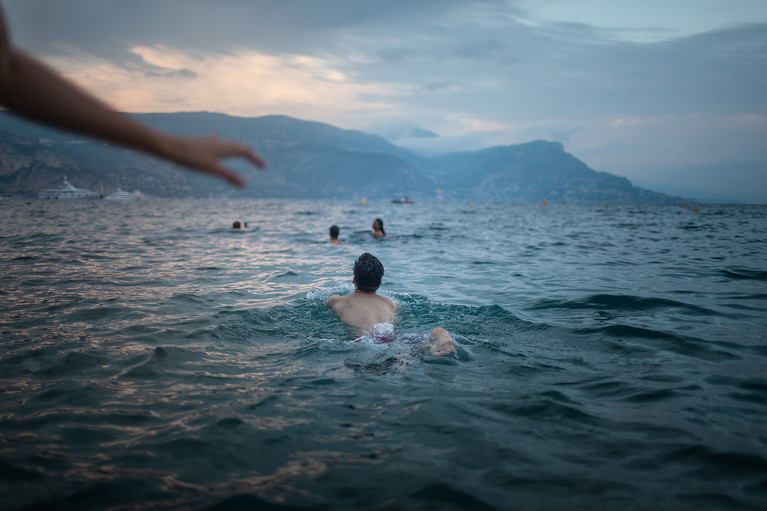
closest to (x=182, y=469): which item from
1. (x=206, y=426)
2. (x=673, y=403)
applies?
(x=206, y=426)

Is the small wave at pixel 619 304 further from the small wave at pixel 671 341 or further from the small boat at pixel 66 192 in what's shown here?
the small boat at pixel 66 192

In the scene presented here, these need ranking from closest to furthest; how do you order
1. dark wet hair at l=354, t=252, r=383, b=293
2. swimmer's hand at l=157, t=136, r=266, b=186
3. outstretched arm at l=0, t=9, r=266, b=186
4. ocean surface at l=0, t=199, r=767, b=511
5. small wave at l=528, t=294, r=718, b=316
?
outstretched arm at l=0, t=9, r=266, b=186 → swimmer's hand at l=157, t=136, r=266, b=186 → ocean surface at l=0, t=199, r=767, b=511 → dark wet hair at l=354, t=252, r=383, b=293 → small wave at l=528, t=294, r=718, b=316

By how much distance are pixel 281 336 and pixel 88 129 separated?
15.5ft

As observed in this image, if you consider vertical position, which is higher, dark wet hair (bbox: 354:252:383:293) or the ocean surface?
dark wet hair (bbox: 354:252:383:293)

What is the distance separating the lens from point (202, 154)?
1.97 metres

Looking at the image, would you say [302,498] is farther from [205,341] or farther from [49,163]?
[49,163]

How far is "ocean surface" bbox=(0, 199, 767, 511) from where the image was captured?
2689 mm

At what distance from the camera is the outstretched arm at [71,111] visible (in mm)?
1620

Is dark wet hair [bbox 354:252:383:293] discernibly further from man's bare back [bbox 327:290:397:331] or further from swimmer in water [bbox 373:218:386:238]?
swimmer in water [bbox 373:218:386:238]

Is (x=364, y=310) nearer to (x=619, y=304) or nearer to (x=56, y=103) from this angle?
(x=56, y=103)

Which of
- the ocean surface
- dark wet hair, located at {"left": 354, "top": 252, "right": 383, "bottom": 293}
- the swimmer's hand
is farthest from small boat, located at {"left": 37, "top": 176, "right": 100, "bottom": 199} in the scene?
the swimmer's hand

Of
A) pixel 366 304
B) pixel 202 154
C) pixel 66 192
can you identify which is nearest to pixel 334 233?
pixel 366 304

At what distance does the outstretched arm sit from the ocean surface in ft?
7.11

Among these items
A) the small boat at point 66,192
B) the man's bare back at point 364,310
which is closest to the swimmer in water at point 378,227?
the man's bare back at point 364,310
